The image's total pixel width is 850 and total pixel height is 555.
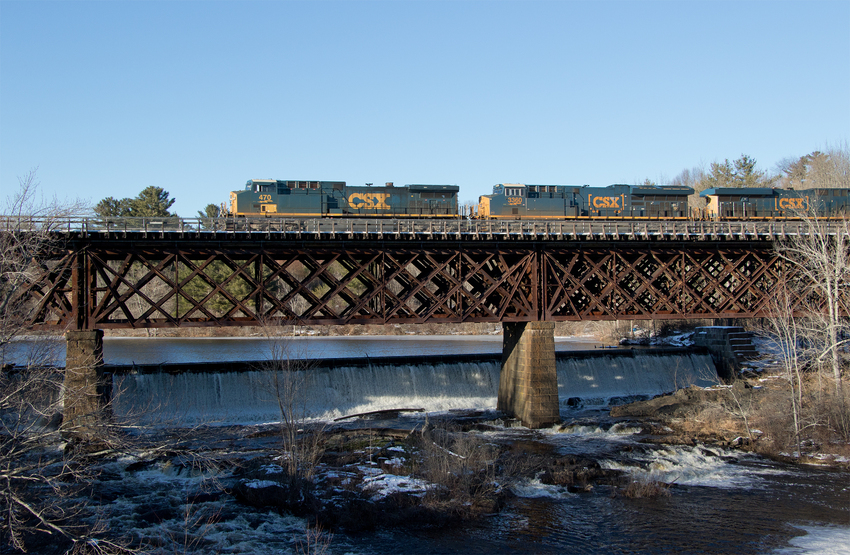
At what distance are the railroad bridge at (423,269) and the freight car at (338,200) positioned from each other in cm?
465

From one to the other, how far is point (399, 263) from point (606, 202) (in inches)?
881

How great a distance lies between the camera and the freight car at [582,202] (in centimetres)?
4856

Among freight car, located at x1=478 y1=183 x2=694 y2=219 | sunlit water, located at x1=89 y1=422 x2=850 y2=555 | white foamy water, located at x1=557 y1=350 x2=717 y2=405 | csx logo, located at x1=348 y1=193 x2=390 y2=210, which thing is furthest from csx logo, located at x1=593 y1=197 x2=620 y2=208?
sunlit water, located at x1=89 y1=422 x2=850 y2=555

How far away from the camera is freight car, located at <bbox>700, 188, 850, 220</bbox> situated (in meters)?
52.9

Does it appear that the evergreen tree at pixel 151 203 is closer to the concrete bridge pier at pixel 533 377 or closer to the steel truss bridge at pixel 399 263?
the steel truss bridge at pixel 399 263

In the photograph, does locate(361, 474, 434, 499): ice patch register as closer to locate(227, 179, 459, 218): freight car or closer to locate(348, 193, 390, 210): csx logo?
locate(227, 179, 459, 218): freight car

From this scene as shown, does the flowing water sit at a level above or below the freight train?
below

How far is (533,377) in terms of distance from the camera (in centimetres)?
3588

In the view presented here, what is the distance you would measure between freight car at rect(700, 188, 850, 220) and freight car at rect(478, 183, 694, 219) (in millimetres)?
2912

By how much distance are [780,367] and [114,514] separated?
4368 cm

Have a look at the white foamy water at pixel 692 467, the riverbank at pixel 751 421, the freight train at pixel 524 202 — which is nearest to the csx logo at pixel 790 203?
the freight train at pixel 524 202

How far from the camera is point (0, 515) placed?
14438 millimetres

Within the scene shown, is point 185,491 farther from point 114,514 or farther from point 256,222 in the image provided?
point 256,222

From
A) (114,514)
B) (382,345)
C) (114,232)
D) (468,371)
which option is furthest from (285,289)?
(114,514)
